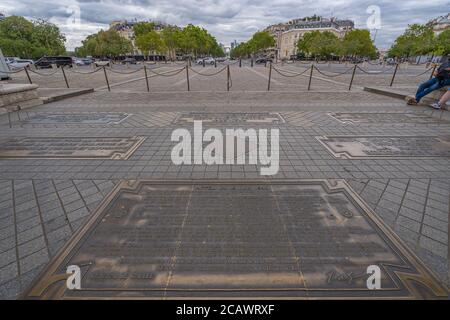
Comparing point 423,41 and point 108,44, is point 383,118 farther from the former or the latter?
point 108,44

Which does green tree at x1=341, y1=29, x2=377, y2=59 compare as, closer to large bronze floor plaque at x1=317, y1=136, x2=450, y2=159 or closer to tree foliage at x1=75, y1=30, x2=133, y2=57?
tree foliage at x1=75, y1=30, x2=133, y2=57

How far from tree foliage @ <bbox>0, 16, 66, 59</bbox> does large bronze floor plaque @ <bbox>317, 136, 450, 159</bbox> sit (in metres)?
59.1

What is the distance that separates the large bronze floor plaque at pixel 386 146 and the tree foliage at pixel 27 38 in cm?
5915

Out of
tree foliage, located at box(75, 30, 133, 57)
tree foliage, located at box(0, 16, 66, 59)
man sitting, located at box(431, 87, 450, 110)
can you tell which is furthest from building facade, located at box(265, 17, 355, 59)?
man sitting, located at box(431, 87, 450, 110)

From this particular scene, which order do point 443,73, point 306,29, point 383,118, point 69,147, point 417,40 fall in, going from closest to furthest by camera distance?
point 69,147, point 383,118, point 443,73, point 417,40, point 306,29

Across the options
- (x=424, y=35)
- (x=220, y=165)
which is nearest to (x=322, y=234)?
(x=220, y=165)

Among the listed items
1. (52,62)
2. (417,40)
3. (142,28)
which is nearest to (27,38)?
(52,62)

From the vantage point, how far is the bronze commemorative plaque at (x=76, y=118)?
6.58 meters

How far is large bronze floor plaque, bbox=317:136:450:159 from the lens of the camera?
4.42 metres

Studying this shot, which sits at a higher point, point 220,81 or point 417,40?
point 417,40

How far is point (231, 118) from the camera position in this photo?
22.6 feet

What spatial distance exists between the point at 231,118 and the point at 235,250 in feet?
16.6

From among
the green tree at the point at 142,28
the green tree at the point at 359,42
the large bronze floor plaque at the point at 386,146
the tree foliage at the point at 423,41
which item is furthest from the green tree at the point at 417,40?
the green tree at the point at 142,28
